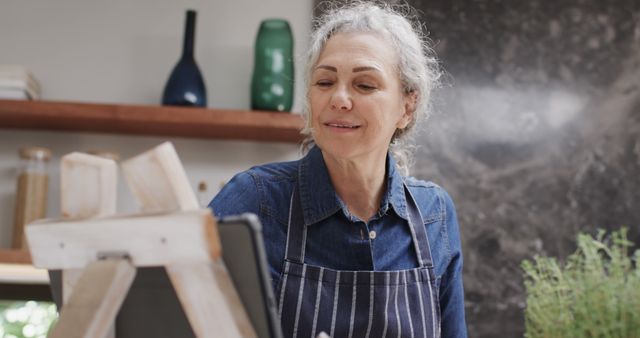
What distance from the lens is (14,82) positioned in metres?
2.62

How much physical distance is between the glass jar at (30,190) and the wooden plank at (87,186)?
73.0 inches

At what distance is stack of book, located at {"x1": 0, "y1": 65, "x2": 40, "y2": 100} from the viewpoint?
261 centimetres

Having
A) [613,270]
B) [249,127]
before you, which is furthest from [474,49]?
[613,270]

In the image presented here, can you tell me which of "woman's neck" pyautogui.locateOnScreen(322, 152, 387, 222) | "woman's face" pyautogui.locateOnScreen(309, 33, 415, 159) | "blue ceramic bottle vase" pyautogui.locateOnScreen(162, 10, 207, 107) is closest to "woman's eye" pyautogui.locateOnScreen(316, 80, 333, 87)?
"woman's face" pyautogui.locateOnScreen(309, 33, 415, 159)

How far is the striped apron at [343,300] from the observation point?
1401 millimetres

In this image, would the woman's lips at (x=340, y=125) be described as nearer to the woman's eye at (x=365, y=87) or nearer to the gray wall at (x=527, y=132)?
the woman's eye at (x=365, y=87)

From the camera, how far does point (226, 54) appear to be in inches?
115

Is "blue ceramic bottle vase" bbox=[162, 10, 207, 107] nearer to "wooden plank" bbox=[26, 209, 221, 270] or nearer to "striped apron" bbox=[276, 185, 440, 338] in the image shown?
"striped apron" bbox=[276, 185, 440, 338]

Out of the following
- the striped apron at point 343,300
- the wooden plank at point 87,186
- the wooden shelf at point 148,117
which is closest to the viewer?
the wooden plank at point 87,186

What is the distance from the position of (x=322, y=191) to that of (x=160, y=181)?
70cm

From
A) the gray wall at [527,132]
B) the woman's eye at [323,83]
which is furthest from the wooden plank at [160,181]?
the gray wall at [527,132]

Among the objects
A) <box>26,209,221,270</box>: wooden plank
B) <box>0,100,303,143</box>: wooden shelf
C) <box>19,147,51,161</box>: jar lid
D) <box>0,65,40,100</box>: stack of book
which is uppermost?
<box>0,65,40,100</box>: stack of book

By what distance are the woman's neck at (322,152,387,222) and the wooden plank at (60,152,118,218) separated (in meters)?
0.70

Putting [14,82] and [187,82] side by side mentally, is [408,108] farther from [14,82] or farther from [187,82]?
[14,82]
